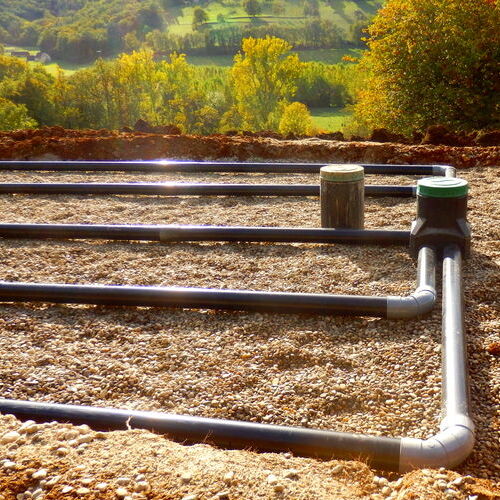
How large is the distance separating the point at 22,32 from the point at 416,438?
124m

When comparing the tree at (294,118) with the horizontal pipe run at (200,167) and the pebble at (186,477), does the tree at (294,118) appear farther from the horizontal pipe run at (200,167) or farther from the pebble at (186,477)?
the pebble at (186,477)

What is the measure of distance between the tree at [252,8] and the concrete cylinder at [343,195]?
→ 428 ft

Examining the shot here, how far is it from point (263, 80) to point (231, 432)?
5584cm

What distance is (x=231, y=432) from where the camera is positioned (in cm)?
287

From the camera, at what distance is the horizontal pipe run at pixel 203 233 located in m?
5.56

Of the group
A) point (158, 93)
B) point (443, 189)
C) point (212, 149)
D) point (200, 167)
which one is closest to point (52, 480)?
point (443, 189)

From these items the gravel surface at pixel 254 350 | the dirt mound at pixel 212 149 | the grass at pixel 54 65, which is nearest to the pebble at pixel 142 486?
the gravel surface at pixel 254 350

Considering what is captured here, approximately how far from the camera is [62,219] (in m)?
7.05

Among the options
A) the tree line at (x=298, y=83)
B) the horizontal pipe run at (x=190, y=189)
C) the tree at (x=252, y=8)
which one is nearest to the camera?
the horizontal pipe run at (x=190, y=189)

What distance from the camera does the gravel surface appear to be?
299cm

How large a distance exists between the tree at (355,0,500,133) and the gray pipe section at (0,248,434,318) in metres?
12.5

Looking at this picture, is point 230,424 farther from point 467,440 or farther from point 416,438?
point 467,440

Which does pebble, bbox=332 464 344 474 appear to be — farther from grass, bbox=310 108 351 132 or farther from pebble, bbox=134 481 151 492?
grass, bbox=310 108 351 132

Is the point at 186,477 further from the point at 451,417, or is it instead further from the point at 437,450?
the point at 451,417
